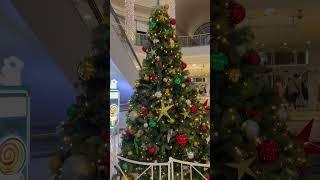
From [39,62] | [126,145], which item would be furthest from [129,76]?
[39,62]

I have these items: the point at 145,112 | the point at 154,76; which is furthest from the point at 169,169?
the point at 154,76

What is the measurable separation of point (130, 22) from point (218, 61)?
4.85 metres

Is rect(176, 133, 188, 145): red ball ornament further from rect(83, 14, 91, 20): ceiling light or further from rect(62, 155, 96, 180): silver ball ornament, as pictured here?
rect(83, 14, 91, 20): ceiling light

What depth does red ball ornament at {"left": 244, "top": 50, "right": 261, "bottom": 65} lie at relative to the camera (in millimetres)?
1506

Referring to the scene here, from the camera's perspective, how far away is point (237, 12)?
5.02 ft

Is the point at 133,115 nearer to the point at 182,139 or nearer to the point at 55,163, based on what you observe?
the point at 182,139

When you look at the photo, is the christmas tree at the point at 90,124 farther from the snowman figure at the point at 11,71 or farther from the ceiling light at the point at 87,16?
the snowman figure at the point at 11,71

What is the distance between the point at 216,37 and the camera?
1.63 metres

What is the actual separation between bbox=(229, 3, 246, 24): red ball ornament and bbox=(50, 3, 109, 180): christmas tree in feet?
1.64

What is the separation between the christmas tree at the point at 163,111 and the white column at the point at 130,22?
1876 mm

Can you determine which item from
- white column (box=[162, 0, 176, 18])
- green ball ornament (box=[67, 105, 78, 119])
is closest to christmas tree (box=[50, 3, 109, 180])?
green ball ornament (box=[67, 105, 78, 119])

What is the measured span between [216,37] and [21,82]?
84 cm

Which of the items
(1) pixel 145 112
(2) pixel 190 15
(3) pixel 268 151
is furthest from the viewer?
(2) pixel 190 15

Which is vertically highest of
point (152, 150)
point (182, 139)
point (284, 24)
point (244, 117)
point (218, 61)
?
point (284, 24)
